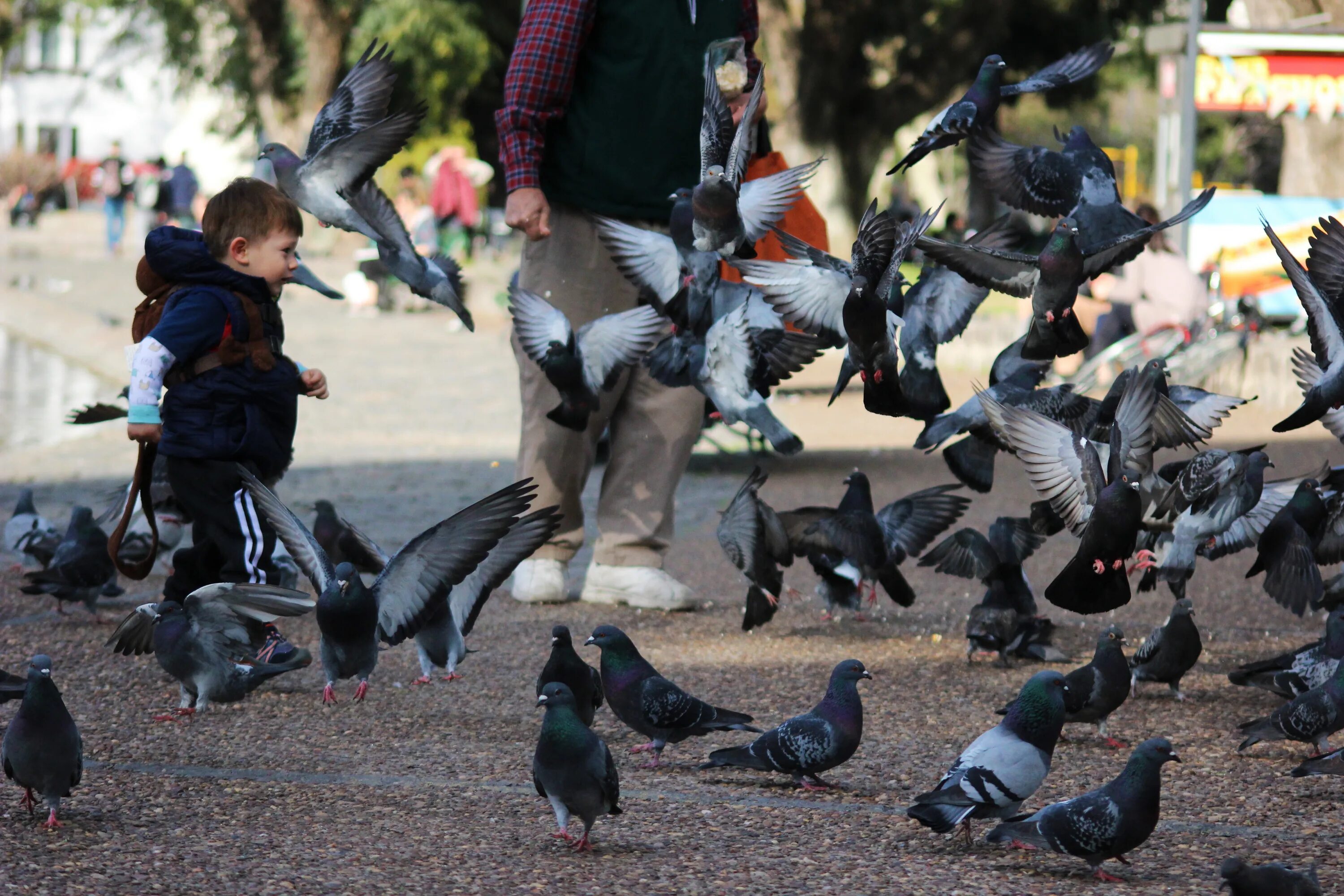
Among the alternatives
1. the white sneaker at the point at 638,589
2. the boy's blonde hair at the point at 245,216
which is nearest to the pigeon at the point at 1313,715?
the white sneaker at the point at 638,589

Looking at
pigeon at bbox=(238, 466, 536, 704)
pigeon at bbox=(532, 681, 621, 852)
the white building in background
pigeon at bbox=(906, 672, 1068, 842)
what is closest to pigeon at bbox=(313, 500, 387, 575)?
pigeon at bbox=(238, 466, 536, 704)

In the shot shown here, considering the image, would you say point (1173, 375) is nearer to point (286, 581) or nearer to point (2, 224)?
point (286, 581)

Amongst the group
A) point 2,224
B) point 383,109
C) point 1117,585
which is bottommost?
point 2,224

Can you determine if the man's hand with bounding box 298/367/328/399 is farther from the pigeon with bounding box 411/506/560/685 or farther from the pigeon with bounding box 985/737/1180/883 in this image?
the pigeon with bounding box 985/737/1180/883

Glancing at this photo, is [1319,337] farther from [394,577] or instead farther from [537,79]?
[537,79]

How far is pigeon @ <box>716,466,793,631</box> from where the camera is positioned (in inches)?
222

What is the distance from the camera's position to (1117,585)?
4.18 metres

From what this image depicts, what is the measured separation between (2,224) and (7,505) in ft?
135

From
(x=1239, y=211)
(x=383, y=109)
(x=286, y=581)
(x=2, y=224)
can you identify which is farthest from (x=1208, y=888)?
(x=2, y=224)

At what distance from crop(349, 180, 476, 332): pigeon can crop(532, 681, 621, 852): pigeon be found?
2274 millimetres

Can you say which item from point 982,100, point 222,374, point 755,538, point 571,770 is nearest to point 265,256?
point 222,374

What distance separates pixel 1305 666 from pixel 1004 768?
1.50m

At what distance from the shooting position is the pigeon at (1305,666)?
4.61 meters

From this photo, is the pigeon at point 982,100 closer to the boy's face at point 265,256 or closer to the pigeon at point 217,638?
the boy's face at point 265,256
